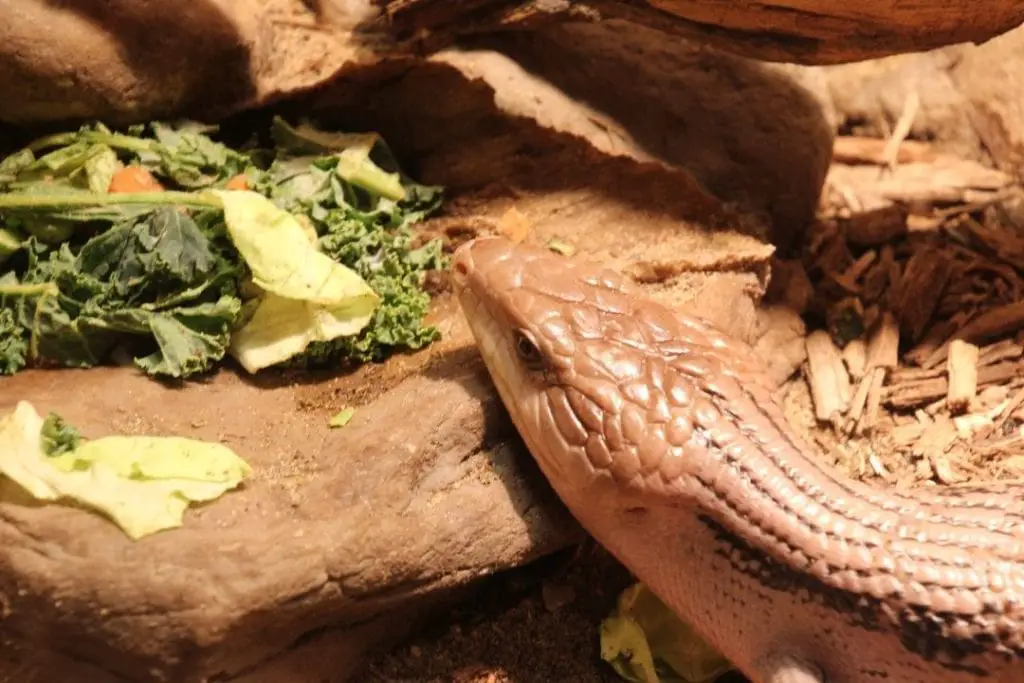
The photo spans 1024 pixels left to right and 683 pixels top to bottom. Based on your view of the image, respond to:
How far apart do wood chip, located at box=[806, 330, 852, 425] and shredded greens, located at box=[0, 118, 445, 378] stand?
Answer: 69.7 inches

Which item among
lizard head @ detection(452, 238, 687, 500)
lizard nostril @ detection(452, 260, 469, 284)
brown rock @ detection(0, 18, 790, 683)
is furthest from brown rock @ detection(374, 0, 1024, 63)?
lizard nostril @ detection(452, 260, 469, 284)

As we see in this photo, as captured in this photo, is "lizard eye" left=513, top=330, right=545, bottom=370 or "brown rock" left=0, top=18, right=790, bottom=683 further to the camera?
"lizard eye" left=513, top=330, right=545, bottom=370

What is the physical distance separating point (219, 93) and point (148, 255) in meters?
0.99

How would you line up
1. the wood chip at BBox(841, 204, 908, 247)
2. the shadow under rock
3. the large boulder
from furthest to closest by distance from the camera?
the wood chip at BBox(841, 204, 908, 247)
the shadow under rock
the large boulder

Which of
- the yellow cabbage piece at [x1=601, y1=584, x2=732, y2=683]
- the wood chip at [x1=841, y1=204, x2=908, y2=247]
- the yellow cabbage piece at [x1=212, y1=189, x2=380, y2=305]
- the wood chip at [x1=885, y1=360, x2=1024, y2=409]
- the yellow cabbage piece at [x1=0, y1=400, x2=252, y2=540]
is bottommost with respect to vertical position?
the yellow cabbage piece at [x1=601, y1=584, x2=732, y2=683]

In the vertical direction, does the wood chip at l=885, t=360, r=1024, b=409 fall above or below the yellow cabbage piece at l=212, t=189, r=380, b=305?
below

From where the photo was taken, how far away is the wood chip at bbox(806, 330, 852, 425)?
4.36 m

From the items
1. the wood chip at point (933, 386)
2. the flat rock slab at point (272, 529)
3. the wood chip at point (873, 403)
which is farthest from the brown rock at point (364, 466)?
the wood chip at point (933, 386)

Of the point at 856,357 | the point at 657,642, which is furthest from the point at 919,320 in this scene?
the point at 657,642

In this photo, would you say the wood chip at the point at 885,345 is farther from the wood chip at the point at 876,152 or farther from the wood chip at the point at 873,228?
the wood chip at the point at 876,152

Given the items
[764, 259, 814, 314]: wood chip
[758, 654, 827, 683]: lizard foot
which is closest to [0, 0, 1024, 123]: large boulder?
[764, 259, 814, 314]: wood chip

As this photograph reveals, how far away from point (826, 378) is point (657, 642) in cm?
155

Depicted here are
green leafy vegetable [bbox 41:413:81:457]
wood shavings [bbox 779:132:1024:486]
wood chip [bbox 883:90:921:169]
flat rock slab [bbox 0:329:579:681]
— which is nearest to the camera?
flat rock slab [bbox 0:329:579:681]

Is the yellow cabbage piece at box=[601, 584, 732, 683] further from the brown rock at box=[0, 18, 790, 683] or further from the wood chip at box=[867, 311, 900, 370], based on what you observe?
the wood chip at box=[867, 311, 900, 370]
